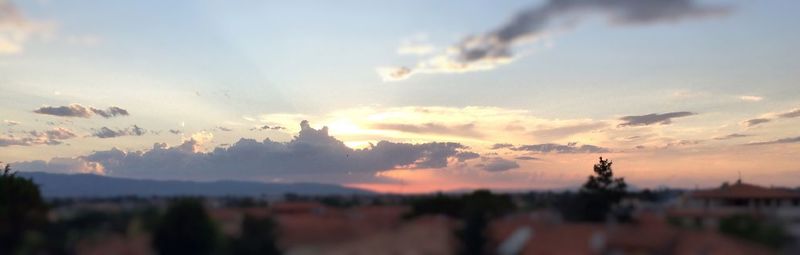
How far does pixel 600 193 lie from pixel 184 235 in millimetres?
41336

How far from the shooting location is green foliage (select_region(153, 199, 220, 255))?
43.6 metres

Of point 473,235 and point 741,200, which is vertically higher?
point 741,200

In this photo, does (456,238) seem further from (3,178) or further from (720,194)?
(3,178)

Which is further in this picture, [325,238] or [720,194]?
[720,194]

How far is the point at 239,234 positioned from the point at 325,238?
226 inches

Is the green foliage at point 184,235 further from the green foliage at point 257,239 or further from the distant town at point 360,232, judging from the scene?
the green foliage at point 257,239

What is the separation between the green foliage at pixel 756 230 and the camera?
4304 cm

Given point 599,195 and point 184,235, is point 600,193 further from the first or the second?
point 184,235

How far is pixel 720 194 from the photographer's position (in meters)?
71.7

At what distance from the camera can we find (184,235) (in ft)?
144

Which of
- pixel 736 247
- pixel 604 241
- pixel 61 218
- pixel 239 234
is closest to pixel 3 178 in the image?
pixel 61 218

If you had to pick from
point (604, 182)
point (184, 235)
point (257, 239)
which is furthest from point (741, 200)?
point (184, 235)

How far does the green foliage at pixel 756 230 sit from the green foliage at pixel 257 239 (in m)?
27.1

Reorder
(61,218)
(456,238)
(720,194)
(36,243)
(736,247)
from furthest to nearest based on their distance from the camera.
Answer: (720,194), (61,218), (456,238), (36,243), (736,247)
